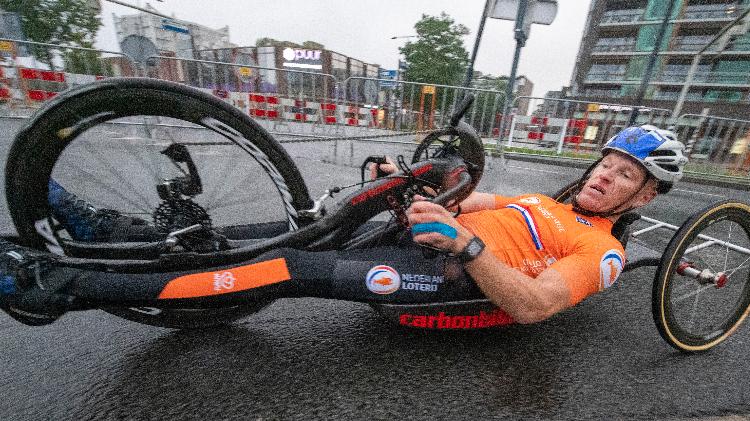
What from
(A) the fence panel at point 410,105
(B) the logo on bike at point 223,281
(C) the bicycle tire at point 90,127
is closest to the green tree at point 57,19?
(A) the fence panel at point 410,105

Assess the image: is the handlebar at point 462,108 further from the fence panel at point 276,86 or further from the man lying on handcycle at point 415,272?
the fence panel at point 276,86

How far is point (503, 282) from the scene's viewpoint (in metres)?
1.39

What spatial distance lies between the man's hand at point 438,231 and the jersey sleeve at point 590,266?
18.3 inches

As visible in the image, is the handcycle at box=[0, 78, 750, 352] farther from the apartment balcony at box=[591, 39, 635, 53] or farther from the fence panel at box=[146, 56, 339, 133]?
the apartment balcony at box=[591, 39, 635, 53]

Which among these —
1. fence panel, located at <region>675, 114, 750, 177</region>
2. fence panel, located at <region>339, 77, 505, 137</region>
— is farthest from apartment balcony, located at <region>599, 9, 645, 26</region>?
fence panel, located at <region>339, 77, 505, 137</region>

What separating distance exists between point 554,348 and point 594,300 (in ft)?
2.52

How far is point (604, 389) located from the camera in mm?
1603

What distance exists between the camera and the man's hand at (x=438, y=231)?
1361 millimetres

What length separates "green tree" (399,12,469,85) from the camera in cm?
3950

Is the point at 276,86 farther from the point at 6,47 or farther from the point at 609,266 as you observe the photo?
the point at 609,266

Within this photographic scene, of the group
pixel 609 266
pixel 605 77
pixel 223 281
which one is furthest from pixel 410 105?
pixel 605 77

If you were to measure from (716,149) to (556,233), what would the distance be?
1158cm

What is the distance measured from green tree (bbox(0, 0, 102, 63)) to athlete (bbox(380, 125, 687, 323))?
32064mm

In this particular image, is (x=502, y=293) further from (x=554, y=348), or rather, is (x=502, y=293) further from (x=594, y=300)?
(x=594, y=300)
